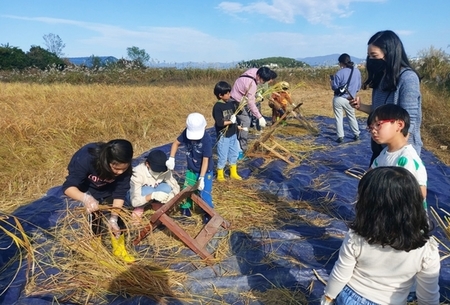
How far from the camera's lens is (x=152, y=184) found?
3.06 metres

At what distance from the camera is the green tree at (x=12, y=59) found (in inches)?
891

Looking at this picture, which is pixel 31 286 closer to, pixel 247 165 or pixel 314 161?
pixel 247 165

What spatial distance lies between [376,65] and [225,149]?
6.82 feet

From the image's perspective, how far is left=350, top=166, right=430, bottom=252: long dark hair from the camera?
50.6 inches

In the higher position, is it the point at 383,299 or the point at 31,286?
the point at 383,299

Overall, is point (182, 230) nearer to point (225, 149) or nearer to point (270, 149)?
point (225, 149)

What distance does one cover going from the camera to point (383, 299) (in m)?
1.41

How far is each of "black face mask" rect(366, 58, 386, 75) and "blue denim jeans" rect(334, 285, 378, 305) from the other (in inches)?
58.4

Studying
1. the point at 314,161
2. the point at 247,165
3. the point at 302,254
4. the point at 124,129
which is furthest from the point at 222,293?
the point at 124,129

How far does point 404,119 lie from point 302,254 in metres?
1.19

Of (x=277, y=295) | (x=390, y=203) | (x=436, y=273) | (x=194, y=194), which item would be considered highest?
(x=390, y=203)

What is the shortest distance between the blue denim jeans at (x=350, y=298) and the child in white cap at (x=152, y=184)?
1732 mm

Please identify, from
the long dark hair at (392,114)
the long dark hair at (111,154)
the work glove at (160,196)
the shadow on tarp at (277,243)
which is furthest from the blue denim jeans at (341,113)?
the long dark hair at (111,154)

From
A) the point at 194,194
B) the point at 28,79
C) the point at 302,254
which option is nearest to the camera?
the point at 302,254
